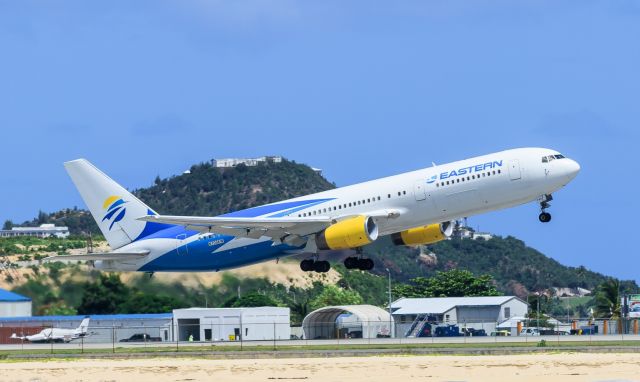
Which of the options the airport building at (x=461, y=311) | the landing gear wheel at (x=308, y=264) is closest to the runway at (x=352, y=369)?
the landing gear wheel at (x=308, y=264)

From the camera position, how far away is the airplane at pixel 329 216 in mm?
62250

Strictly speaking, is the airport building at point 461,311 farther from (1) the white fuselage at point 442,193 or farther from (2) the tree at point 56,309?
(1) the white fuselage at point 442,193

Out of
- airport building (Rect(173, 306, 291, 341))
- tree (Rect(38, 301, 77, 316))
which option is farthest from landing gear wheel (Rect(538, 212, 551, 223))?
tree (Rect(38, 301, 77, 316))

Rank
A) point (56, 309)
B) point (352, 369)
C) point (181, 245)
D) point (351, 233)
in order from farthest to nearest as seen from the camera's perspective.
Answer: point (56, 309), point (181, 245), point (351, 233), point (352, 369)

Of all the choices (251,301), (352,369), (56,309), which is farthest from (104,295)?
(352,369)

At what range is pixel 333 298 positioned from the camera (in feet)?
347

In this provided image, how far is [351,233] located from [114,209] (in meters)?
17.4

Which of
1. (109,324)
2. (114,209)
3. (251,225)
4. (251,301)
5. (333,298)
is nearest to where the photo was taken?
(251,225)

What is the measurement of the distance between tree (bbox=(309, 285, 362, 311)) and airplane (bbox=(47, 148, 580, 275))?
108 feet

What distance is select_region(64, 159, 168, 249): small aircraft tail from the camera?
73625 mm

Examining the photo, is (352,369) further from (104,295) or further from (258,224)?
(104,295)

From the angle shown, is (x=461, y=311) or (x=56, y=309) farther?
(x=461, y=311)

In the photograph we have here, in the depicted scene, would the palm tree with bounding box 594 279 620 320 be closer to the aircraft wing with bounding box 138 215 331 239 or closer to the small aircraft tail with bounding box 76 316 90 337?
the small aircraft tail with bounding box 76 316 90 337

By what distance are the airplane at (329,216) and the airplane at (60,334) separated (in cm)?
1163
